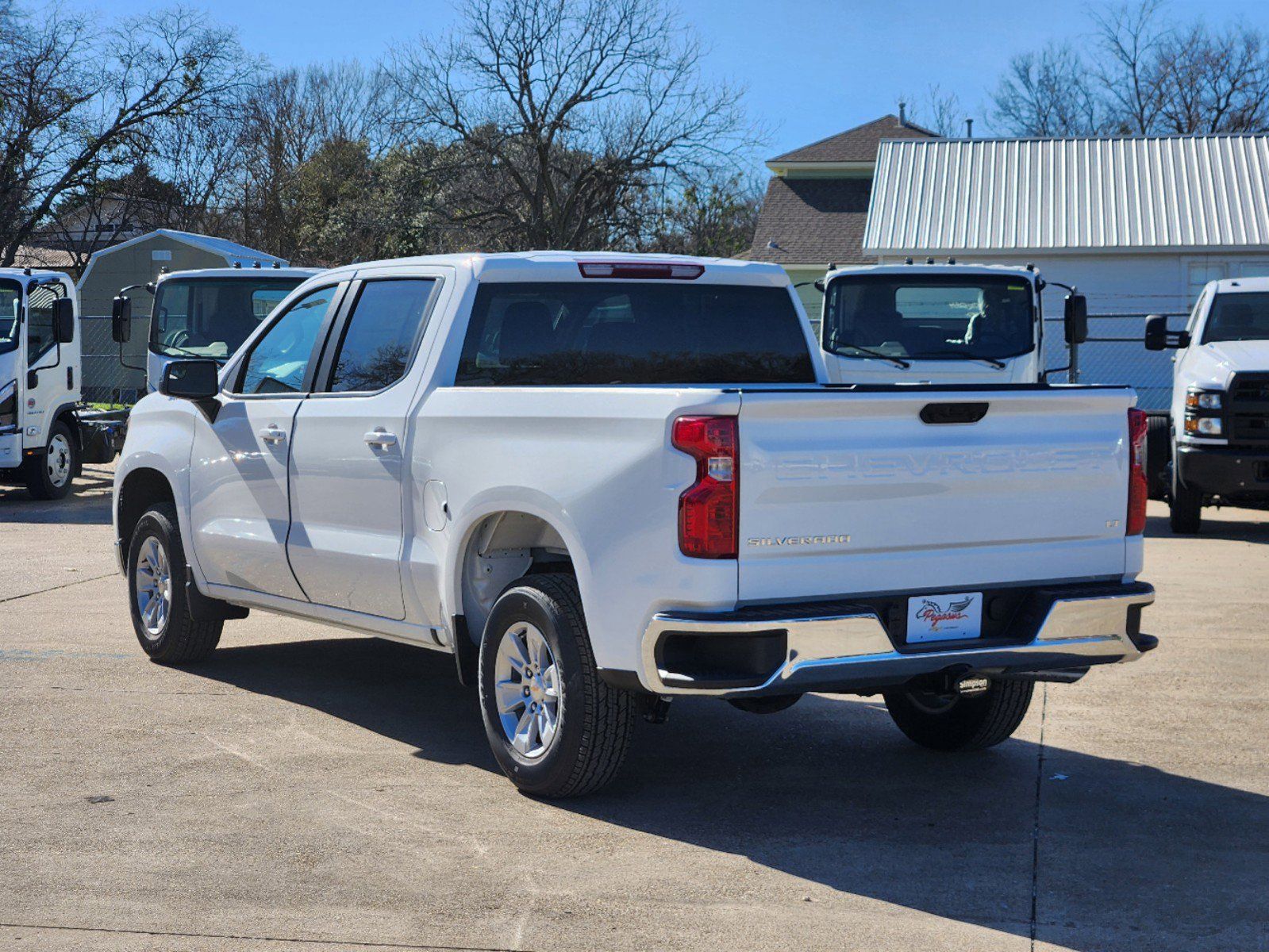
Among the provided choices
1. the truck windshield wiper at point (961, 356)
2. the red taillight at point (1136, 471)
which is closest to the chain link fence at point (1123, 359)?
the truck windshield wiper at point (961, 356)

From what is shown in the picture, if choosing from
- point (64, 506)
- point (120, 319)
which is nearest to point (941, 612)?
point (120, 319)

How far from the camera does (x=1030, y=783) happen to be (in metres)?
6.18

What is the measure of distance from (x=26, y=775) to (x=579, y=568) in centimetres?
241

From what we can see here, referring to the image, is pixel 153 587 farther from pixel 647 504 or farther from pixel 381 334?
pixel 647 504

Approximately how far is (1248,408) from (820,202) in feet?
104

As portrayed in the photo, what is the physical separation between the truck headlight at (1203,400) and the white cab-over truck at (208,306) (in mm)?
8996

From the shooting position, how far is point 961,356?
13320 millimetres

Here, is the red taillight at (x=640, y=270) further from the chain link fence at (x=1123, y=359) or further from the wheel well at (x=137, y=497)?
the chain link fence at (x=1123, y=359)

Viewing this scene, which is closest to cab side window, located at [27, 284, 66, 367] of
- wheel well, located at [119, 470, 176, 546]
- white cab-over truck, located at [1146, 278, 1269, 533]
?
wheel well, located at [119, 470, 176, 546]

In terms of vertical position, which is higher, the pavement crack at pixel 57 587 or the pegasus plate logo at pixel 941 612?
the pegasus plate logo at pixel 941 612

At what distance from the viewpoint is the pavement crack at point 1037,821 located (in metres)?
4.59

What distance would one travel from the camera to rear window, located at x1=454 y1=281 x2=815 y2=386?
21.1 ft

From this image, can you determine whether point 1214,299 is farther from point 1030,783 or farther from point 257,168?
point 257,168

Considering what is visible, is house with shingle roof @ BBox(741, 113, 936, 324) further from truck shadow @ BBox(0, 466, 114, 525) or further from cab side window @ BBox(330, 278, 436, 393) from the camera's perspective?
cab side window @ BBox(330, 278, 436, 393)
